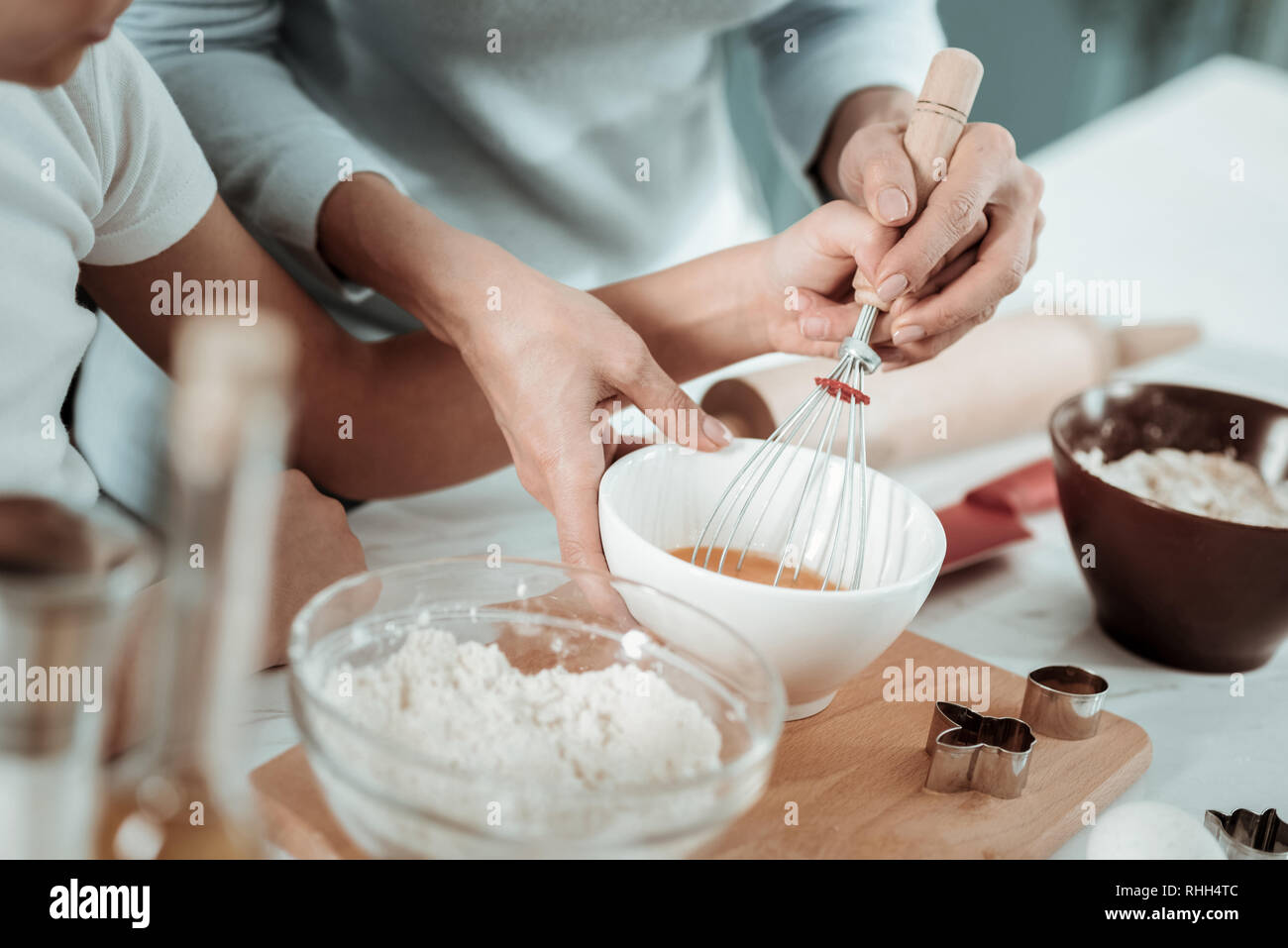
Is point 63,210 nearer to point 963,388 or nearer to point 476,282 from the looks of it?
point 476,282

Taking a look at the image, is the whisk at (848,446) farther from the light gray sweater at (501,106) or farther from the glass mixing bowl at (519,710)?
the light gray sweater at (501,106)

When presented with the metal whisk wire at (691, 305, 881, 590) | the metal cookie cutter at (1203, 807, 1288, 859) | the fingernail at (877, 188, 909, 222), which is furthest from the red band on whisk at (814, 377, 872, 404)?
the metal cookie cutter at (1203, 807, 1288, 859)

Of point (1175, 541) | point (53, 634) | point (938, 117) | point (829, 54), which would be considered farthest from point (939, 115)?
point (53, 634)

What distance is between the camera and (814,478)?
603 millimetres

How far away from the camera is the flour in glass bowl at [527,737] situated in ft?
1.10

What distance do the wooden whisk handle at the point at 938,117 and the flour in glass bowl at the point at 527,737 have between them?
0.30 meters

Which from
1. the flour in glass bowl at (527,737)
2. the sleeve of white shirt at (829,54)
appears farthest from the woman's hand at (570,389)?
the sleeve of white shirt at (829,54)

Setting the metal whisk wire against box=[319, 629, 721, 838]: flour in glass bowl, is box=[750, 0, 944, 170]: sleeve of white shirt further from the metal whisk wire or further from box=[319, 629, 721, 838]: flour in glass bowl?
box=[319, 629, 721, 838]: flour in glass bowl

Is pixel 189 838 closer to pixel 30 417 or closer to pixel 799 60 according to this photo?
pixel 30 417

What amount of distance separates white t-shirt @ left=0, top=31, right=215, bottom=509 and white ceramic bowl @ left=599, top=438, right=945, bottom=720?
0.28 m

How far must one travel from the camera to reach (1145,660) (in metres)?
0.68

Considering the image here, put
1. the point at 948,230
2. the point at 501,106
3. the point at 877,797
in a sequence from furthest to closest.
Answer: the point at 501,106 → the point at 948,230 → the point at 877,797

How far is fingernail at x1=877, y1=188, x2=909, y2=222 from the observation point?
1.98 ft

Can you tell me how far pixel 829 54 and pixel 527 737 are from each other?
73cm
